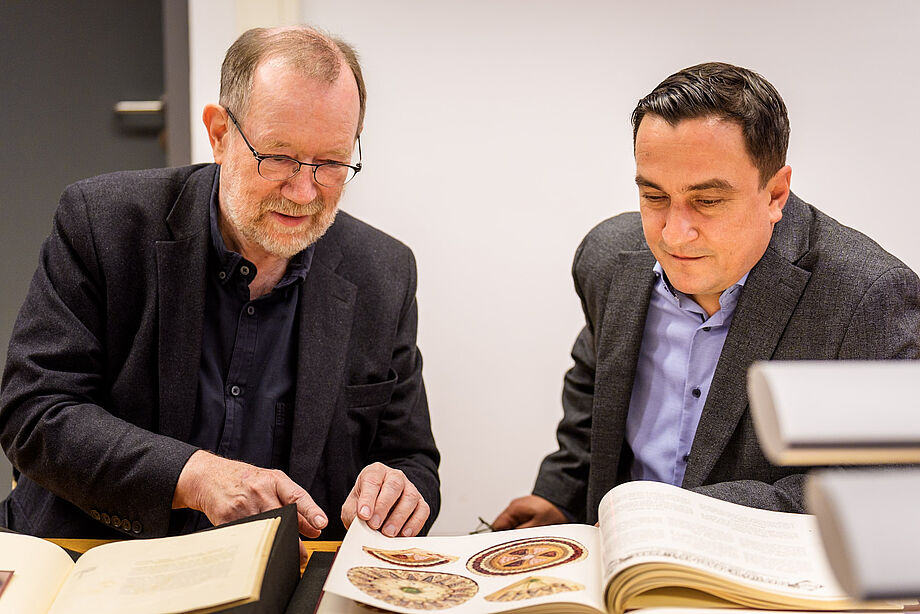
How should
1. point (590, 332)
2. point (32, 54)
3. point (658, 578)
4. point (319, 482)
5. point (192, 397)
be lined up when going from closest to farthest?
point (658, 578)
point (192, 397)
point (319, 482)
point (590, 332)
point (32, 54)

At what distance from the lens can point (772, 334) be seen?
1.46 meters

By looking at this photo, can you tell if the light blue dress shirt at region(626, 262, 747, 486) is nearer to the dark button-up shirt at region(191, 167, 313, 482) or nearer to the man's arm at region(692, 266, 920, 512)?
the man's arm at region(692, 266, 920, 512)

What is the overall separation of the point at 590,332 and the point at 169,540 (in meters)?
0.99

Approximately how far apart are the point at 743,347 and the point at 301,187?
810mm

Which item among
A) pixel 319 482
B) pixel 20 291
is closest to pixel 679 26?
pixel 319 482

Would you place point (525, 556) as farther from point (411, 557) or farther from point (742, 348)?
point (742, 348)

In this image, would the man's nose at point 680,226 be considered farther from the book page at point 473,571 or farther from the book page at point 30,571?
the book page at point 30,571

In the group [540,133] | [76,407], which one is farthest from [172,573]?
[540,133]

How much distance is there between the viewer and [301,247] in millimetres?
1597

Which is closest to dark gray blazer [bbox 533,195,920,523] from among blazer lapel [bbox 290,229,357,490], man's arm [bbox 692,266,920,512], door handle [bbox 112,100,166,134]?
man's arm [bbox 692,266,920,512]

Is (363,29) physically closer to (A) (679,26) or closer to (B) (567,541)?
(A) (679,26)

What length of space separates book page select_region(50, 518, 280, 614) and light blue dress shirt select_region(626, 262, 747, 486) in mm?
798

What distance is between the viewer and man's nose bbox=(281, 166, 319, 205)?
1544mm

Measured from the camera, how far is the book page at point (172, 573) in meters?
0.87
